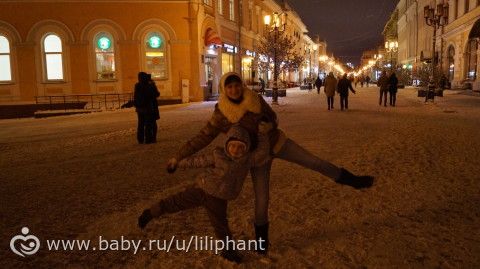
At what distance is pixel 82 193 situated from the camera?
20.2 ft

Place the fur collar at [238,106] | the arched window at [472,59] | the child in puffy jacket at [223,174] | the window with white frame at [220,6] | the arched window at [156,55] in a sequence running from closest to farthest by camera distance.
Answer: the child in puffy jacket at [223,174], the fur collar at [238,106], the arched window at [156,55], the window with white frame at [220,6], the arched window at [472,59]

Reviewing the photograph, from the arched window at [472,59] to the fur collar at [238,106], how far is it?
3429cm

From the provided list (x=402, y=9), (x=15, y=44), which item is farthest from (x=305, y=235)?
(x=402, y=9)

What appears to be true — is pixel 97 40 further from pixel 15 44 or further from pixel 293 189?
pixel 293 189

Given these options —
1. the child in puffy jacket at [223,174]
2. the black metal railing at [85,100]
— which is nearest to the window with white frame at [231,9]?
the black metal railing at [85,100]

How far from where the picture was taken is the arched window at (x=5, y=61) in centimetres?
2439

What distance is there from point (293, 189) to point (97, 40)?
21371 millimetres

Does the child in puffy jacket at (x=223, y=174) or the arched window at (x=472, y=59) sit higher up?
the arched window at (x=472, y=59)

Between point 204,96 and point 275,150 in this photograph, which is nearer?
point 275,150

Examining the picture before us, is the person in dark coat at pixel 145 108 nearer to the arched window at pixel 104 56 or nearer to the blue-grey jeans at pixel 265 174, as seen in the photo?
the blue-grey jeans at pixel 265 174

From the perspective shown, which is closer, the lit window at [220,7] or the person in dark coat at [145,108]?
the person in dark coat at [145,108]

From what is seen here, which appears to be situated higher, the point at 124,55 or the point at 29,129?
the point at 124,55

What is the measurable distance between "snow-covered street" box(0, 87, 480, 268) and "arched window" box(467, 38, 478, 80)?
87.0 feet

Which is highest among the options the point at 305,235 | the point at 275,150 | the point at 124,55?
the point at 124,55
